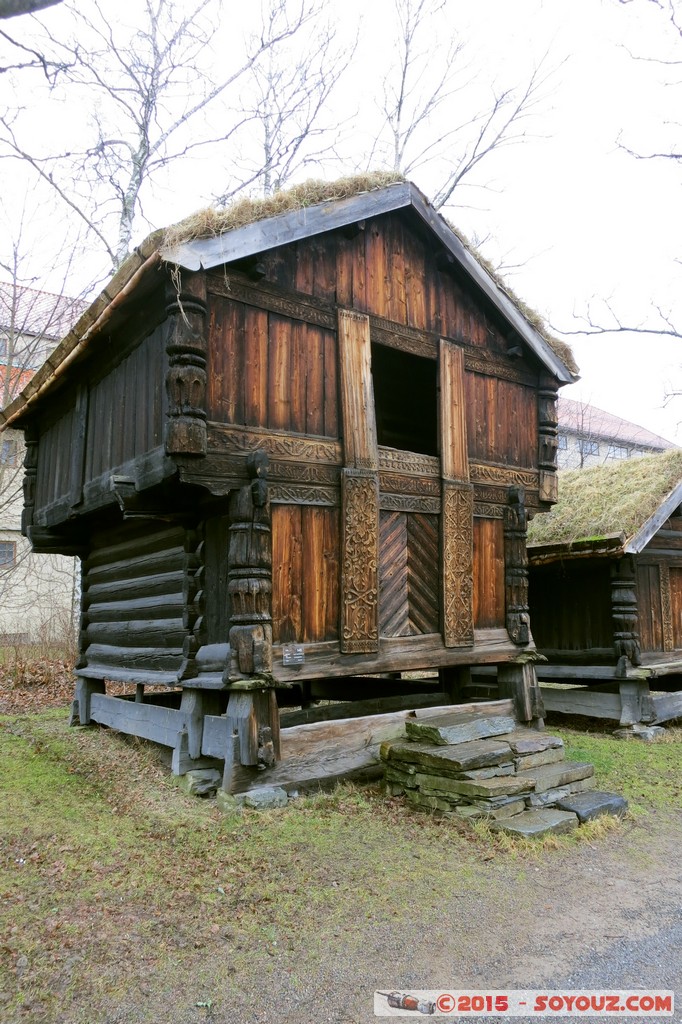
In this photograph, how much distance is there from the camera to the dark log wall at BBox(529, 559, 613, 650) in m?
11.3

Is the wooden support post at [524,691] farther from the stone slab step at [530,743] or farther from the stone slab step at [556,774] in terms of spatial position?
the stone slab step at [556,774]

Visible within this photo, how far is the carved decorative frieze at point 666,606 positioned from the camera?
1146cm

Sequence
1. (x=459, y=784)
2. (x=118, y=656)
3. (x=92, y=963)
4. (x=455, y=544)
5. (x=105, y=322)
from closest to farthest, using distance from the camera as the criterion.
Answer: (x=92, y=963), (x=459, y=784), (x=105, y=322), (x=455, y=544), (x=118, y=656)

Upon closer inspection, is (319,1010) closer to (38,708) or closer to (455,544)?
(455,544)

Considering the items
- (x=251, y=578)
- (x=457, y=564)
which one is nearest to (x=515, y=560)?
(x=457, y=564)

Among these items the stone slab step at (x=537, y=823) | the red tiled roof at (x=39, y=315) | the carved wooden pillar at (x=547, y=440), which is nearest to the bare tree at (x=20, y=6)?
the stone slab step at (x=537, y=823)

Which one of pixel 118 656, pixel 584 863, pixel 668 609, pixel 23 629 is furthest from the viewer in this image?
pixel 23 629

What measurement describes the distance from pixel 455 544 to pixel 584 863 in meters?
3.60

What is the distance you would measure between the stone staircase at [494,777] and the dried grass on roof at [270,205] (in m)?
4.89

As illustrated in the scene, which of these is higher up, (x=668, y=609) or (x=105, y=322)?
(x=105, y=322)

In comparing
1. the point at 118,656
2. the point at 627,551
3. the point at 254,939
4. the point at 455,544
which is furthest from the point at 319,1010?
the point at 627,551

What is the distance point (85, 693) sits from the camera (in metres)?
10.4

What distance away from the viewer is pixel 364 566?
24.2ft

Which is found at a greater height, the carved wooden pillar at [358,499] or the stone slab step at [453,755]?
the carved wooden pillar at [358,499]
